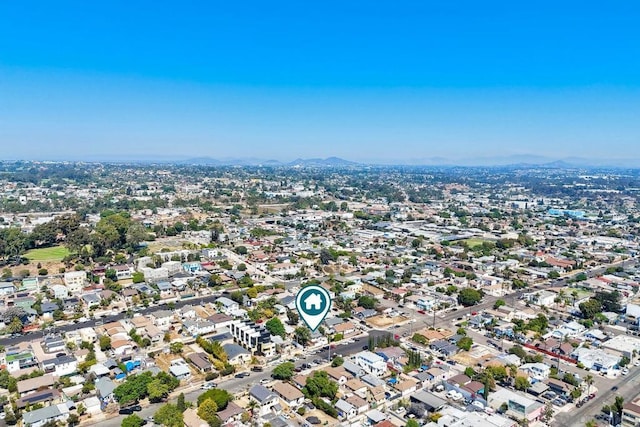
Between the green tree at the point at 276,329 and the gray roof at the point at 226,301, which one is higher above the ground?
the green tree at the point at 276,329

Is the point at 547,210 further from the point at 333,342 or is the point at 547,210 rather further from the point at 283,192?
the point at 333,342

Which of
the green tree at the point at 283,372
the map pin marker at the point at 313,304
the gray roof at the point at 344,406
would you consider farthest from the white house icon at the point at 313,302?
the green tree at the point at 283,372

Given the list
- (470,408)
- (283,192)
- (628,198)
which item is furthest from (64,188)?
(628,198)

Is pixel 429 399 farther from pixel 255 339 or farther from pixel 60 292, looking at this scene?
pixel 60 292

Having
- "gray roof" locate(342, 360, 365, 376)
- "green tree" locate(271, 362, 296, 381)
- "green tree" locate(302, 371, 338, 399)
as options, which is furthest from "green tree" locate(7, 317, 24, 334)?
"gray roof" locate(342, 360, 365, 376)

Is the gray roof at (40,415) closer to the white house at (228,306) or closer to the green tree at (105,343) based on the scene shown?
the green tree at (105,343)

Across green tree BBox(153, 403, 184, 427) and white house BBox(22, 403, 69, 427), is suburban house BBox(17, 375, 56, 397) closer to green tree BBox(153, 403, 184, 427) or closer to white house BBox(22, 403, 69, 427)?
white house BBox(22, 403, 69, 427)
